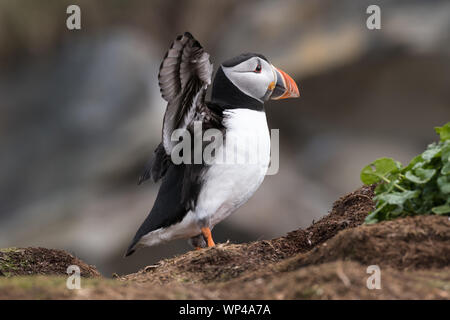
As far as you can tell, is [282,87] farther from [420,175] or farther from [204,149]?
[420,175]

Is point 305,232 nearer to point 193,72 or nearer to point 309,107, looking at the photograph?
point 193,72

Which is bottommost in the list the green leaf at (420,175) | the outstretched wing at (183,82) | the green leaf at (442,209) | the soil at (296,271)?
the soil at (296,271)

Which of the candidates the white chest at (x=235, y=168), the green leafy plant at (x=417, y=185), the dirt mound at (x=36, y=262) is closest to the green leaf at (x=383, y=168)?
the green leafy plant at (x=417, y=185)

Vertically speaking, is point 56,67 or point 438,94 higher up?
point 56,67

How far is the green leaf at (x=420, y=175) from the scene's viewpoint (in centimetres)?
316

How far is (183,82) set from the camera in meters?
3.61

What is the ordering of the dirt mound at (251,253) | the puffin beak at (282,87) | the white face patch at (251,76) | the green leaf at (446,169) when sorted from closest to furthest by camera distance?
the green leaf at (446,169) → the dirt mound at (251,253) → the white face patch at (251,76) → the puffin beak at (282,87)

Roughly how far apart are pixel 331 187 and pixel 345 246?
640 cm

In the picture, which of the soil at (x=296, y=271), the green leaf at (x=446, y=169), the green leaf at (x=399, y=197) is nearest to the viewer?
the soil at (x=296, y=271)

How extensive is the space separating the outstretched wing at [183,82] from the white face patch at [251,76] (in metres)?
0.49

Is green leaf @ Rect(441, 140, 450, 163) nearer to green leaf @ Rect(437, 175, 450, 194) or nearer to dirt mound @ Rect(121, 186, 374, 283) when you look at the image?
green leaf @ Rect(437, 175, 450, 194)

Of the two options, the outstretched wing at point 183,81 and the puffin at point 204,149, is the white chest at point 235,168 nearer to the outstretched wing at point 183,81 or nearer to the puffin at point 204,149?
the puffin at point 204,149
